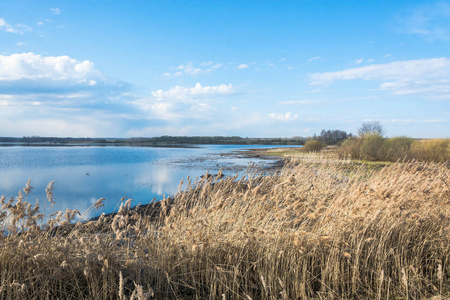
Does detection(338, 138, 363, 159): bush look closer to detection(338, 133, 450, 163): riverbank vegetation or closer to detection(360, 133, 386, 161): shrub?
detection(338, 133, 450, 163): riverbank vegetation

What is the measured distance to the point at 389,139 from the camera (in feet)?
92.7

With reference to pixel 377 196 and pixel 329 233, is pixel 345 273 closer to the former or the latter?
pixel 329 233

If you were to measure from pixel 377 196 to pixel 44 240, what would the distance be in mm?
4918

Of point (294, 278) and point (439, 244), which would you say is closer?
point (294, 278)

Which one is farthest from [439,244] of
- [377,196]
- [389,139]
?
[389,139]

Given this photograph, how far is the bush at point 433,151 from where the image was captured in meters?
22.0

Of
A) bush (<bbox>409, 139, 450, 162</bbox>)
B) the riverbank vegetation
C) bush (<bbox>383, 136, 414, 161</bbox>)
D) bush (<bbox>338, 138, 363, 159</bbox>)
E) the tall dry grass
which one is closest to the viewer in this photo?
the tall dry grass

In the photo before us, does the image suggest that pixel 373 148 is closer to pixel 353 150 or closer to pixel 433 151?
pixel 353 150

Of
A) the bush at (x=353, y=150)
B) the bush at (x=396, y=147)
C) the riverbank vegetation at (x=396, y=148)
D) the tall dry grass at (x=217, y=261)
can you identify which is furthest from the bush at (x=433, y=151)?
the tall dry grass at (x=217, y=261)

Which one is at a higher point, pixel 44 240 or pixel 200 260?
pixel 44 240

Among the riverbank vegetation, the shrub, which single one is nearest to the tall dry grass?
the riverbank vegetation

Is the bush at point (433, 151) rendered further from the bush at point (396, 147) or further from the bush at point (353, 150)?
the bush at point (353, 150)

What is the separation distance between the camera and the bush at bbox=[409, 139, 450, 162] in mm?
21984

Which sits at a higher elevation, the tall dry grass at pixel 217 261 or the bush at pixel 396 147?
the bush at pixel 396 147
